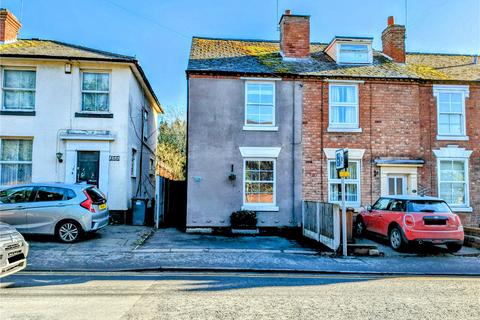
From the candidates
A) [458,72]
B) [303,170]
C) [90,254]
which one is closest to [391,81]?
[458,72]

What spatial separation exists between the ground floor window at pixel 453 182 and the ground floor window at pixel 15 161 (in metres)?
16.7

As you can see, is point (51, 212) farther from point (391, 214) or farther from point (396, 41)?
point (396, 41)

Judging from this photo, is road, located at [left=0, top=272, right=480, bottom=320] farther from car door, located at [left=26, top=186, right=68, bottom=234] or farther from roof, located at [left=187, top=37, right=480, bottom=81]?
roof, located at [left=187, top=37, right=480, bottom=81]

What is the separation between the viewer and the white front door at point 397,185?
1508cm

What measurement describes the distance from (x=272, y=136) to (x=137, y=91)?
23.2ft

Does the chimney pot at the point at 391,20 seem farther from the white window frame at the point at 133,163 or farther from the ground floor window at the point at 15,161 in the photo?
the ground floor window at the point at 15,161

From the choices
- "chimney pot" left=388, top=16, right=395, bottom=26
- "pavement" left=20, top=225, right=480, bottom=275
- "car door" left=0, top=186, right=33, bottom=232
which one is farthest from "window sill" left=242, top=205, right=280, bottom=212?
"chimney pot" left=388, top=16, right=395, bottom=26

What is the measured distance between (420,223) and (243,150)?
6686mm

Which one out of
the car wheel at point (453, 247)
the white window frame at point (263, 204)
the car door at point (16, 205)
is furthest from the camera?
the white window frame at point (263, 204)

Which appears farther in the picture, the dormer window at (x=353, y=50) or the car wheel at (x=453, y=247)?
the dormer window at (x=353, y=50)

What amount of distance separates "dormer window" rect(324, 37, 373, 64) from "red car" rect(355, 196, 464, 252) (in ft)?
23.5

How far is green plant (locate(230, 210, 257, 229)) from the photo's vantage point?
13742 mm

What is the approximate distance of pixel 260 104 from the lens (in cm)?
1477

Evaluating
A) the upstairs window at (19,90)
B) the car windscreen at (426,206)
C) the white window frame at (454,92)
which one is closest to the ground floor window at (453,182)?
the white window frame at (454,92)
